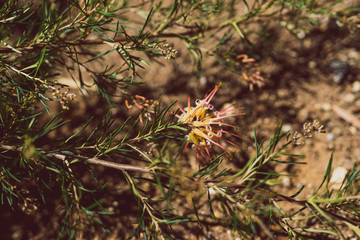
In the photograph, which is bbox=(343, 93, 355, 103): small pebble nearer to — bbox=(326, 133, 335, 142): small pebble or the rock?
the rock

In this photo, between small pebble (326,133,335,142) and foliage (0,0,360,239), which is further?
small pebble (326,133,335,142)

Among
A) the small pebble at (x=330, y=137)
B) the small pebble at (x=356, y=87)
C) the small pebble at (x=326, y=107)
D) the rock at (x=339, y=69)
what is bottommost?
the small pebble at (x=330, y=137)

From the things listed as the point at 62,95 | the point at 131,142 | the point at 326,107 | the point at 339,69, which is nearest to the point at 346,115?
the point at 326,107

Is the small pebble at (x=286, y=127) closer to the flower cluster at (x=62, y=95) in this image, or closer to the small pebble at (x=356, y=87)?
the small pebble at (x=356, y=87)

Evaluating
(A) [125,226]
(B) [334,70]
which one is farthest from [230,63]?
(A) [125,226]

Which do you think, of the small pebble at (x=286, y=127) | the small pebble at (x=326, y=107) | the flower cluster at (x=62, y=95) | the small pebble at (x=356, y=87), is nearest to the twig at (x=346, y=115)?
the small pebble at (x=326, y=107)

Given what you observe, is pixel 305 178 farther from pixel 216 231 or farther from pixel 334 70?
pixel 334 70

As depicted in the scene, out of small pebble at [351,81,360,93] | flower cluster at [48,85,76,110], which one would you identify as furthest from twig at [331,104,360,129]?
flower cluster at [48,85,76,110]

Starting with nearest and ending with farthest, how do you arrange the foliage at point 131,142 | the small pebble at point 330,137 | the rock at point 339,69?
the foliage at point 131,142 → the small pebble at point 330,137 → the rock at point 339,69
